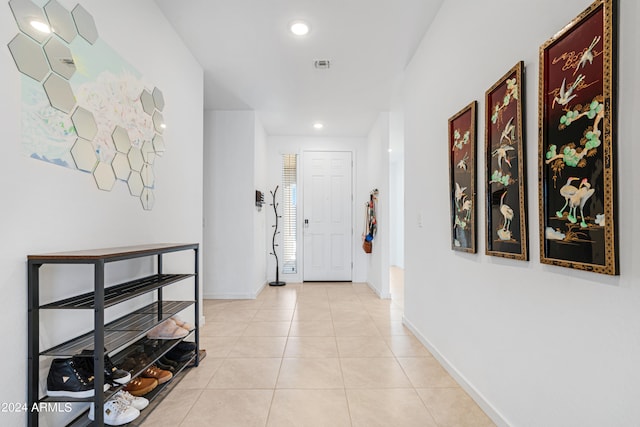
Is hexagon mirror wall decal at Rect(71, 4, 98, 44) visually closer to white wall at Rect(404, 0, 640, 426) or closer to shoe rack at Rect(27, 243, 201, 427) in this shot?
shoe rack at Rect(27, 243, 201, 427)

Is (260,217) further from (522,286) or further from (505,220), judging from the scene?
(522,286)

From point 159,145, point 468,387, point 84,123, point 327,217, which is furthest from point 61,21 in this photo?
point 327,217

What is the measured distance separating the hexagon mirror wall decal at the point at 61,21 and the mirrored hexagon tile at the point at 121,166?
0.60 meters

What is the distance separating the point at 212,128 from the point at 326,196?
7.03 ft

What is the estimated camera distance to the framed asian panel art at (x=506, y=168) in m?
1.48

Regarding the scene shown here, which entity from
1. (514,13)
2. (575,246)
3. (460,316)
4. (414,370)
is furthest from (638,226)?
(414,370)

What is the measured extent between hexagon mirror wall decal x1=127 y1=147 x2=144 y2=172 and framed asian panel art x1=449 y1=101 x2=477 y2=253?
6.58 feet

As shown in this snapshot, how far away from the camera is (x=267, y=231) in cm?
564

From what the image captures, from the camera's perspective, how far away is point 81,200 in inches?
64.0

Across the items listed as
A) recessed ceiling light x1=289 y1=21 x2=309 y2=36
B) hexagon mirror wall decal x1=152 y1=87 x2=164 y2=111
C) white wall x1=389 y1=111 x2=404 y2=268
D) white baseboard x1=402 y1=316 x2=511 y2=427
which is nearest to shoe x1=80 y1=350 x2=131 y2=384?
hexagon mirror wall decal x1=152 y1=87 x2=164 y2=111

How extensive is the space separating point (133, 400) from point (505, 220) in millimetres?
2046

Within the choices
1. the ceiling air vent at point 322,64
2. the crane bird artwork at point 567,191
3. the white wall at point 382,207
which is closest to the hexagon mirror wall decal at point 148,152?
the ceiling air vent at point 322,64

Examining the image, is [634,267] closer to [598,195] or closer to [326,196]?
[598,195]

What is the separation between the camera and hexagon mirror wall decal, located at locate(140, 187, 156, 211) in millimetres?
2205
